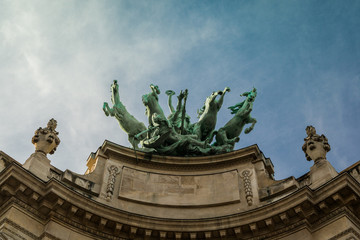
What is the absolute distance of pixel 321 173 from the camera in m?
18.7

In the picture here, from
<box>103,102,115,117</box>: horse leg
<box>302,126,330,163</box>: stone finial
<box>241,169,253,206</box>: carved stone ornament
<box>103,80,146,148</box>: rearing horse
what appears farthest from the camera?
<box>103,102,115,117</box>: horse leg

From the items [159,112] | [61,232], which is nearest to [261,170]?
[159,112]

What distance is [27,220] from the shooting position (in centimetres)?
1706

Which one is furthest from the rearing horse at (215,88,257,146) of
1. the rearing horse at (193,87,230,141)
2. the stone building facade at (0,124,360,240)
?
the stone building facade at (0,124,360,240)

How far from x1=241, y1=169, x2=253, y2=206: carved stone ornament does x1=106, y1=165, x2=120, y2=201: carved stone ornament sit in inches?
161

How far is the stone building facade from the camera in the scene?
17.2 meters

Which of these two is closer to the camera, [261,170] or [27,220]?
[27,220]

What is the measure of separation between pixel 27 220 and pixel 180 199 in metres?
5.14

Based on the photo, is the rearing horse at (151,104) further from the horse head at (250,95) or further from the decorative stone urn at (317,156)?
the decorative stone urn at (317,156)

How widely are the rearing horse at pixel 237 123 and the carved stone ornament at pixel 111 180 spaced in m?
4.36

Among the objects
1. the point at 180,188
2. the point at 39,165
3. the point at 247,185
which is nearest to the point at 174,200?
the point at 180,188

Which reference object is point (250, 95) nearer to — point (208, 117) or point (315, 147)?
point (208, 117)

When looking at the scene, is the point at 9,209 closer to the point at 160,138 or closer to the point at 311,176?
the point at 160,138

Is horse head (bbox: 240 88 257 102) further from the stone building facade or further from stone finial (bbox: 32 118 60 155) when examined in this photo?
stone finial (bbox: 32 118 60 155)
